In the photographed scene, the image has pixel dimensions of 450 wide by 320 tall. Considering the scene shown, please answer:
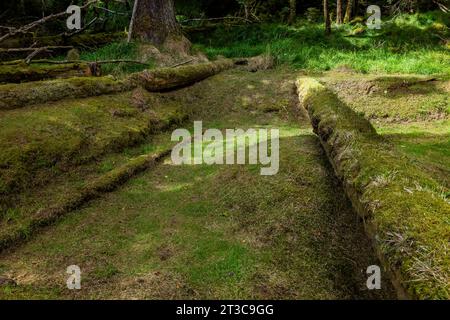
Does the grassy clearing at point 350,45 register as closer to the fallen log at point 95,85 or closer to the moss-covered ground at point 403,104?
the moss-covered ground at point 403,104

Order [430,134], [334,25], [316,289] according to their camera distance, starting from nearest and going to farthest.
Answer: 1. [316,289]
2. [430,134]
3. [334,25]

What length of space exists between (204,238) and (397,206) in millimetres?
2424

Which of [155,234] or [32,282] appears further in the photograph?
[155,234]

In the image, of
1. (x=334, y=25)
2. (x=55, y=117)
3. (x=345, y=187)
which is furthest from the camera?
(x=334, y=25)

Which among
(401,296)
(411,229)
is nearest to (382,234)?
(411,229)

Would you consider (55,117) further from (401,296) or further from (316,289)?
(401,296)

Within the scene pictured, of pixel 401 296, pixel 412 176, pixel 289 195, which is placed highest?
pixel 412 176

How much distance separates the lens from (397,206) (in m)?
4.38

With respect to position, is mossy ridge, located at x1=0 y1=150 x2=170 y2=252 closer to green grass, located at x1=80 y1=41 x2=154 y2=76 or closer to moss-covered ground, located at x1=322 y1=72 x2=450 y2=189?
green grass, located at x1=80 y1=41 x2=154 y2=76

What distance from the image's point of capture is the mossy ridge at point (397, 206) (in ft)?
11.4

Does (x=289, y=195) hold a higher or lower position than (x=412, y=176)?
lower

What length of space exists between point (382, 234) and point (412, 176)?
1306 mm

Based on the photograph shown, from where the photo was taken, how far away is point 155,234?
5535 millimetres
